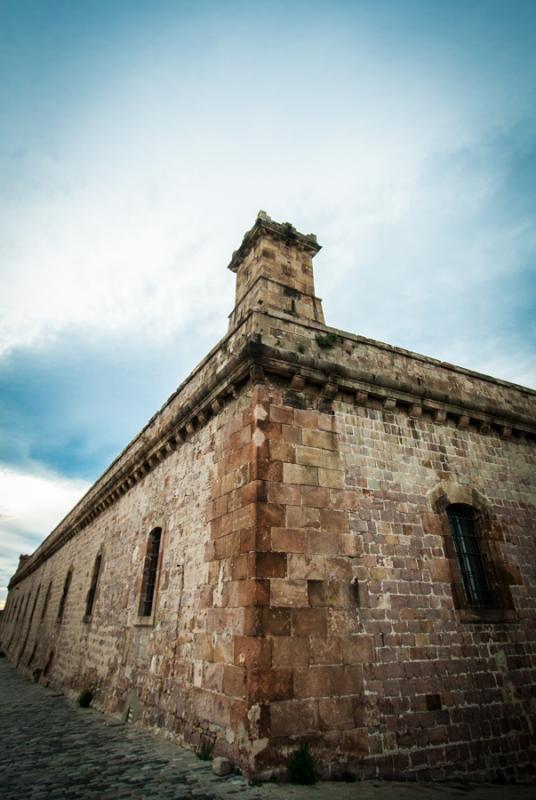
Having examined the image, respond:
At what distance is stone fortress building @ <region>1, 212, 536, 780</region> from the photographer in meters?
4.74

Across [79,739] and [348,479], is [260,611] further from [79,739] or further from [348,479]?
[79,739]

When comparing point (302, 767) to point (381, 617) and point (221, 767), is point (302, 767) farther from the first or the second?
point (381, 617)

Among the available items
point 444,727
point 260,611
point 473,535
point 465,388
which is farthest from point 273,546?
point 465,388

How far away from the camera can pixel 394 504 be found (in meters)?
6.18

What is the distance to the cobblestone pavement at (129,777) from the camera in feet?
12.8

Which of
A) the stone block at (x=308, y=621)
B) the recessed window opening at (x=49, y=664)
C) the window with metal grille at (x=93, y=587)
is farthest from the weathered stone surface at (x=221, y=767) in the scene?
the recessed window opening at (x=49, y=664)

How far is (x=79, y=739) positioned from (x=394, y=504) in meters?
5.82

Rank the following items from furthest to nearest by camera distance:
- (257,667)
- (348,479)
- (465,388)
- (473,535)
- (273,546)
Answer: (465,388) → (473,535) → (348,479) → (273,546) → (257,667)

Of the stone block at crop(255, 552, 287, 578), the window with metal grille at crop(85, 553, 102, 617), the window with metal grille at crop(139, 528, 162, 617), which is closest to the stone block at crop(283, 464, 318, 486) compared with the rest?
the stone block at crop(255, 552, 287, 578)

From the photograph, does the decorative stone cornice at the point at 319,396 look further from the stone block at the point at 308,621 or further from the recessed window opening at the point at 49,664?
the recessed window opening at the point at 49,664

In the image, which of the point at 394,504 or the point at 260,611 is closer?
the point at 260,611

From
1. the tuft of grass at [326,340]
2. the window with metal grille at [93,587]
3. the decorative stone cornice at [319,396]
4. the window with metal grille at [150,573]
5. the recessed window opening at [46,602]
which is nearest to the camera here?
the decorative stone cornice at [319,396]

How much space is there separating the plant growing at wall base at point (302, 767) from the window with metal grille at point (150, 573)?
14.2 ft

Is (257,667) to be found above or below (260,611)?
below
